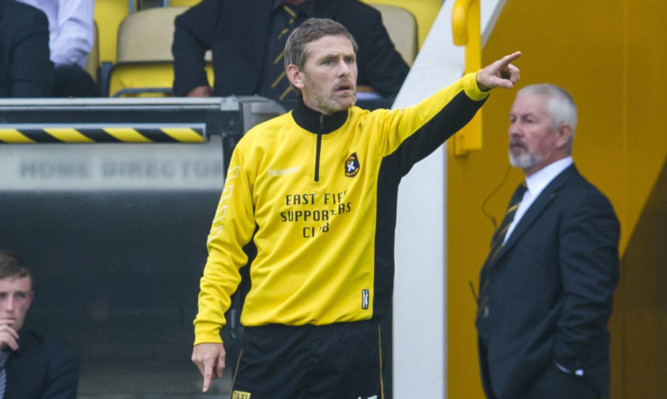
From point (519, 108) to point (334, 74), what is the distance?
2.92 feet

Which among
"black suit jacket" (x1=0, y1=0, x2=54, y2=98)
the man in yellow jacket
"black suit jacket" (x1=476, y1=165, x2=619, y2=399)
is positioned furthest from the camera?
"black suit jacket" (x1=0, y1=0, x2=54, y2=98)

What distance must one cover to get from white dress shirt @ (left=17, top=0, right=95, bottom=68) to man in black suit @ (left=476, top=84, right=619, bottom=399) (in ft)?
7.69

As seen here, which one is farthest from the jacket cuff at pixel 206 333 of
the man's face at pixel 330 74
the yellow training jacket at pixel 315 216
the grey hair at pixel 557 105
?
the grey hair at pixel 557 105

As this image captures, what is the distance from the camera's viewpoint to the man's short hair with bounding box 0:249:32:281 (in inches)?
139

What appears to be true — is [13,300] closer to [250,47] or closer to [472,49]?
[250,47]

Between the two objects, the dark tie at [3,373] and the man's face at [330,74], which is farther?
the dark tie at [3,373]

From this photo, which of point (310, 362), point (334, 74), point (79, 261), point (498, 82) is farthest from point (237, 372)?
point (79, 261)

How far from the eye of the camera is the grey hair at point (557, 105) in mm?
3385

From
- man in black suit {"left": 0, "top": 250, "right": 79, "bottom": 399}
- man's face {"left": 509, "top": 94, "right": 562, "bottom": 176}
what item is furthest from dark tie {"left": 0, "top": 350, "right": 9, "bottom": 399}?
man's face {"left": 509, "top": 94, "right": 562, "bottom": 176}

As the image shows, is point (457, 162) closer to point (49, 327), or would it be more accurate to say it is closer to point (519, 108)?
point (519, 108)

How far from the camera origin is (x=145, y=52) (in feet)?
18.3

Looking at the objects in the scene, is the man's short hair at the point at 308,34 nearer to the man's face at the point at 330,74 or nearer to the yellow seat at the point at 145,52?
the man's face at the point at 330,74

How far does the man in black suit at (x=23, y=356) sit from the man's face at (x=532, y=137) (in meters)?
1.62

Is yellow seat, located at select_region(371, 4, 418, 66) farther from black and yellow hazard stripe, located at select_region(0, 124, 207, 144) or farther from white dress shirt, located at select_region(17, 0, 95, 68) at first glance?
black and yellow hazard stripe, located at select_region(0, 124, 207, 144)
